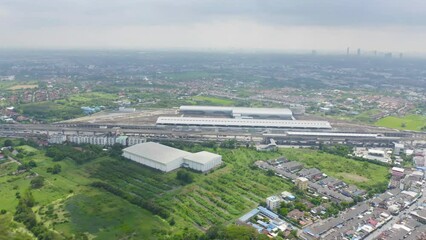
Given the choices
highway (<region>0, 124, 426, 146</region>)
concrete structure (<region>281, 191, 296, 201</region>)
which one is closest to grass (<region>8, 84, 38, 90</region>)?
highway (<region>0, 124, 426, 146</region>)

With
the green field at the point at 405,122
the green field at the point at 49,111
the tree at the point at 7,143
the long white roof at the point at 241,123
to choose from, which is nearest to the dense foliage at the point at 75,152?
the tree at the point at 7,143

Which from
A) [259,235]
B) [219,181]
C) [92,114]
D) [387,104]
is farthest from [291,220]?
[387,104]

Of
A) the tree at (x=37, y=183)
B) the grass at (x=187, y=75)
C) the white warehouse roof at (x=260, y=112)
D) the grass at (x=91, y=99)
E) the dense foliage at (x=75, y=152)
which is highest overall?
the grass at (x=187, y=75)

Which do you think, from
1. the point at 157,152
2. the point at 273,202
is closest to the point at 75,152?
the point at 157,152

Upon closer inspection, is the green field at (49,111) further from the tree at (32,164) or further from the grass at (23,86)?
the grass at (23,86)

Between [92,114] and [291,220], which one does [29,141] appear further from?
[291,220]

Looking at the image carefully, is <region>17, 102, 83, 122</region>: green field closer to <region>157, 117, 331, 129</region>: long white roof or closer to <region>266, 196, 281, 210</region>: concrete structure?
<region>157, 117, 331, 129</region>: long white roof

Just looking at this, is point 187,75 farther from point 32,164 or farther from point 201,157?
point 32,164
